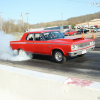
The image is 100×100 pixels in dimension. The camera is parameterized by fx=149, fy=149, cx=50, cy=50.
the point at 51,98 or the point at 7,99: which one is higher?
the point at 51,98

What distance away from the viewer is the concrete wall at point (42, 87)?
2.16 metres

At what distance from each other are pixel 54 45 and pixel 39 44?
1011 millimetres

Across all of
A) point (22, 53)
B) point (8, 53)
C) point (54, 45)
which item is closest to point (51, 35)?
point (54, 45)

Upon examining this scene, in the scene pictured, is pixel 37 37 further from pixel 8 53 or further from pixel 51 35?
pixel 8 53

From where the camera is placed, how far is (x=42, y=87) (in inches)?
109

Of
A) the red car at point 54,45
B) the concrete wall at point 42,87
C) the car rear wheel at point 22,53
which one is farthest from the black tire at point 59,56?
the concrete wall at point 42,87

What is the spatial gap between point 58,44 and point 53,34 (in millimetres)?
1244

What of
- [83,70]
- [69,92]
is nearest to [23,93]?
[69,92]

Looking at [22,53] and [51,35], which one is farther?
[22,53]

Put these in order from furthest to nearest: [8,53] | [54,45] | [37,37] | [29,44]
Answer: [8,53], [29,44], [37,37], [54,45]

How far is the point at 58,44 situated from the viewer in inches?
268

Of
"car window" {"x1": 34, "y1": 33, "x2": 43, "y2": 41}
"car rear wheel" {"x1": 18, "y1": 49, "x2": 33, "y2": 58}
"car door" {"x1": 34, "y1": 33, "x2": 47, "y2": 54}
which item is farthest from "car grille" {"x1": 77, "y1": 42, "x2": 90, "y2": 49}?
"car rear wheel" {"x1": 18, "y1": 49, "x2": 33, "y2": 58}

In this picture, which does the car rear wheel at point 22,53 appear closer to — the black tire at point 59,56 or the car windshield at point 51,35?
the car windshield at point 51,35

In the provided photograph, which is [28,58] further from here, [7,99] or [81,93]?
[81,93]
